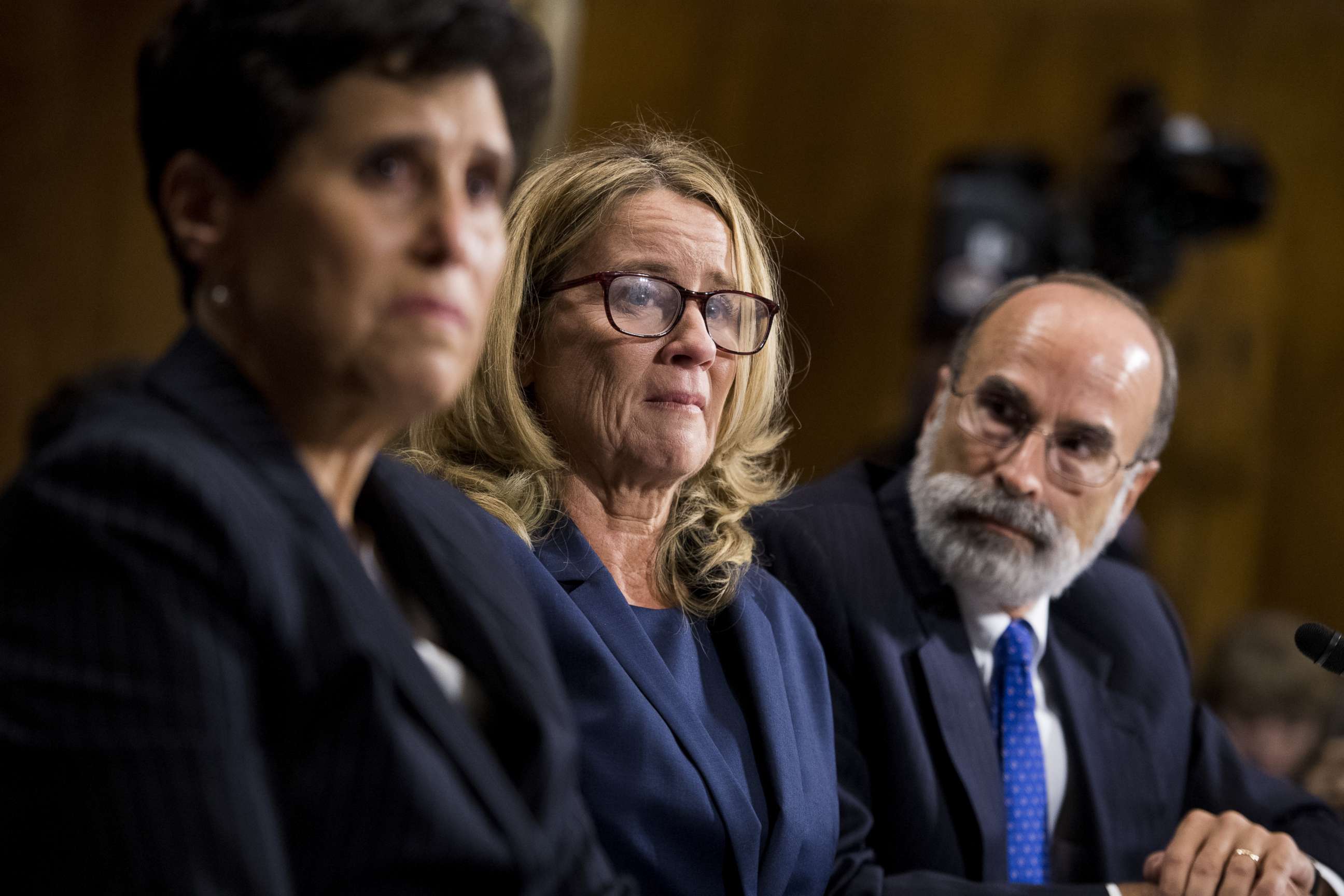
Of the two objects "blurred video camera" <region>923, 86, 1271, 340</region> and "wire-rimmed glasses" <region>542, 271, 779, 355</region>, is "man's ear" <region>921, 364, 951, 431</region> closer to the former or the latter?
"wire-rimmed glasses" <region>542, 271, 779, 355</region>

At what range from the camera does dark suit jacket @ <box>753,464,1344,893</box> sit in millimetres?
1703

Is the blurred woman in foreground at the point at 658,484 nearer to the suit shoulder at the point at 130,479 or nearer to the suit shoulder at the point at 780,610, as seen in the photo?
the suit shoulder at the point at 780,610

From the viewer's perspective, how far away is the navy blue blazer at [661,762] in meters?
1.26

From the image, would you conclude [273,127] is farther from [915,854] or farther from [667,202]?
[915,854]

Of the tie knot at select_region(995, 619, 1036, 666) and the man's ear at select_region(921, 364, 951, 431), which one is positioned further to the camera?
the man's ear at select_region(921, 364, 951, 431)

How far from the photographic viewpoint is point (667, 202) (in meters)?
1.48

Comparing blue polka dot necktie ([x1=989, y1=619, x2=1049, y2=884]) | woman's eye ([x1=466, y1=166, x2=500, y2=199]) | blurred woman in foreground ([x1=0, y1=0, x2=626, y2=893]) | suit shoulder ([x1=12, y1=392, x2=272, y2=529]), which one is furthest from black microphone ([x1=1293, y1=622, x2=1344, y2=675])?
suit shoulder ([x1=12, y1=392, x2=272, y2=529])

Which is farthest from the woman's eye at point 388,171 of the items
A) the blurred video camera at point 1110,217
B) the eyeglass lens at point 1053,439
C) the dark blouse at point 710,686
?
the blurred video camera at point 1110,217

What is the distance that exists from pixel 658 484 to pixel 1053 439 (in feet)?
2.35

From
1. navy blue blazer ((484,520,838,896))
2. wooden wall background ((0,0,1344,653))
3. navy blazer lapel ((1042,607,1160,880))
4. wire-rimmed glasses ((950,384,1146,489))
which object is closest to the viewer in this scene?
navy blue blazer ((484,520,838,896))

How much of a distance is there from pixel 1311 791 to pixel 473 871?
1.63 m

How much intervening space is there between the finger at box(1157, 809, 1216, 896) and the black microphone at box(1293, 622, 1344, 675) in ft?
0.99

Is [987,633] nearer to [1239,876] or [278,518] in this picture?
[1239,876]

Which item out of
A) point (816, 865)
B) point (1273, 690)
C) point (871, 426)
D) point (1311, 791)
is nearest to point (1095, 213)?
point (871, 426)
